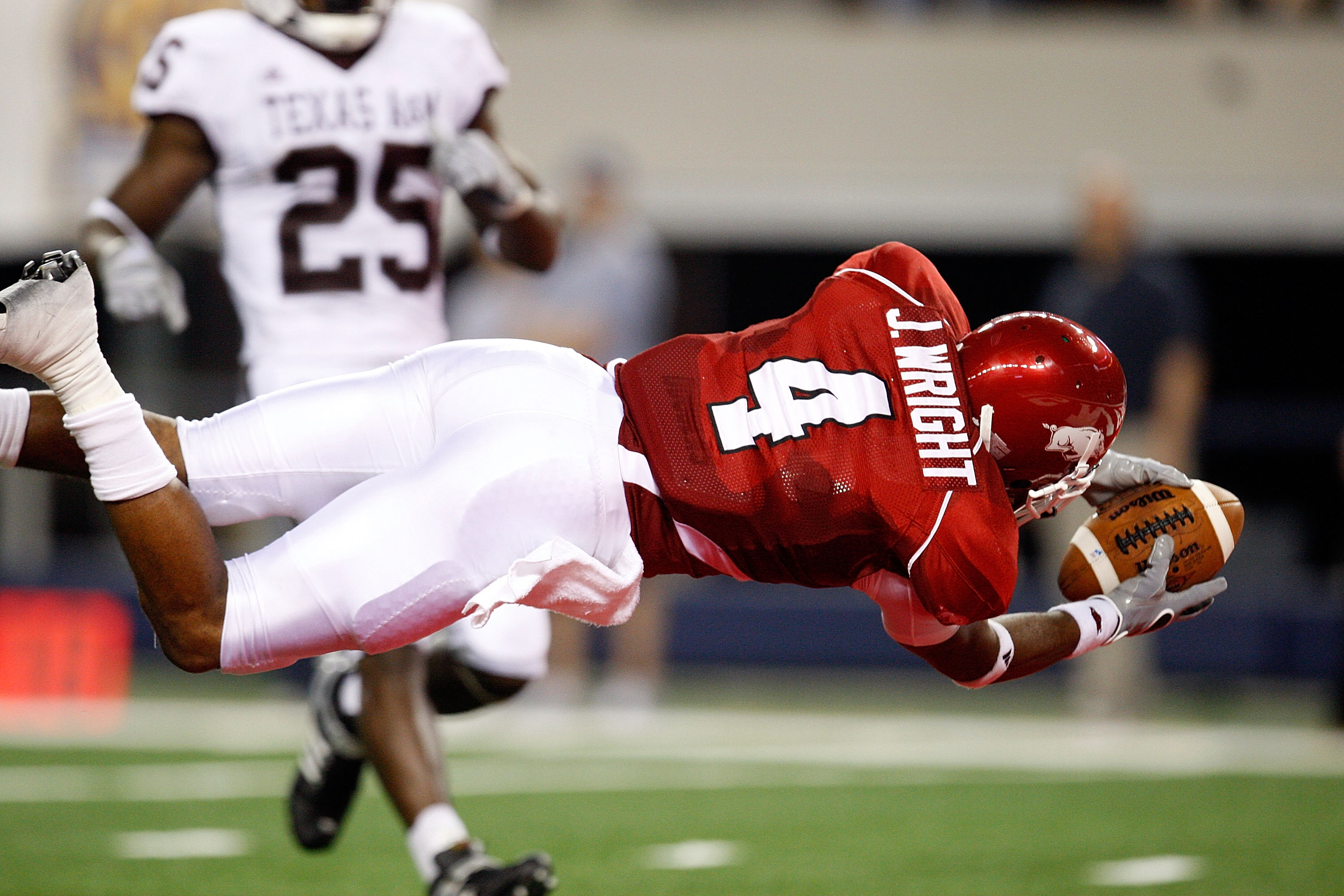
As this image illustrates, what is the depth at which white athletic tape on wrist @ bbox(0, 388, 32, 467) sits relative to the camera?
254 centimetres

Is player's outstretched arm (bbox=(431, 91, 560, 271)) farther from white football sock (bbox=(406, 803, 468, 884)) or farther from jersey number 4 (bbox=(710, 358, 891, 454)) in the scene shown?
white football sock (bbox=(406, 803, 468, 884))

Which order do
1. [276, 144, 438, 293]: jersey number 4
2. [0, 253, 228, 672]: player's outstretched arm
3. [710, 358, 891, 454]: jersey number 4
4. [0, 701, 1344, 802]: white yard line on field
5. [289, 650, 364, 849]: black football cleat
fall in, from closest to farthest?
[0, 253, 228, 672]: player's outstretched arm, [710, 358, 891, 454]: jersey number 4, [276, 144, 438, 293]: jersey number 4, [289, 650, 364, 849]: black football cleat, [0, 701, 1344, 802]: white yard line on field

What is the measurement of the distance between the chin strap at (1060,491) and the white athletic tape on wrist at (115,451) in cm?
122

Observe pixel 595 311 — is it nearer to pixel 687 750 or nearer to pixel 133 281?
pixel 687 750

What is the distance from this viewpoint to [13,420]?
255cm

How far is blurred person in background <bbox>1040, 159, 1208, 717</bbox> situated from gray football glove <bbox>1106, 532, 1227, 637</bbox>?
10.3 feet

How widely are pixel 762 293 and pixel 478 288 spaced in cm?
377

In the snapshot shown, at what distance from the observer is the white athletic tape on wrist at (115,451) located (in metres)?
2.42

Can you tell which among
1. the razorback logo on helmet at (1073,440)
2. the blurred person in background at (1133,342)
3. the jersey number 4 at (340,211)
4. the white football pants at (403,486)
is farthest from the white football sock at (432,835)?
the blurred person in background at (1133,342)

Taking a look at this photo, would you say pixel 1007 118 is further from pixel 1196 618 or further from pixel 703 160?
pixel 1196 618

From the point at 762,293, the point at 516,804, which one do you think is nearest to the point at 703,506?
the point at 516,804

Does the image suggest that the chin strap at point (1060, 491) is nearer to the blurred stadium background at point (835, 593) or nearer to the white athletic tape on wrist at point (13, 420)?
the blurred stadium background at point (835, 593)

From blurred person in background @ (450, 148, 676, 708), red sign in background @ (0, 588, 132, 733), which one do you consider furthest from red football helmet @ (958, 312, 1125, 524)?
red sign in background @ (0, 588, 132, 733)

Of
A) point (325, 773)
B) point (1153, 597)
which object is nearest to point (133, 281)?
point (325, 773)
